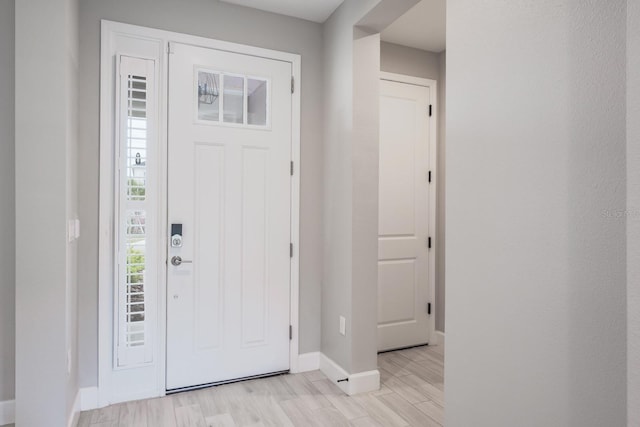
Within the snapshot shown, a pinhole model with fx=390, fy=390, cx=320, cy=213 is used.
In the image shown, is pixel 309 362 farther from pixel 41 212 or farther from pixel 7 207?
pixel 7 207

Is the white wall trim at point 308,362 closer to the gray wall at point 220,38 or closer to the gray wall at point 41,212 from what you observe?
the gray wall at point 220,38

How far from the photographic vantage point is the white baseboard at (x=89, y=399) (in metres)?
2.38

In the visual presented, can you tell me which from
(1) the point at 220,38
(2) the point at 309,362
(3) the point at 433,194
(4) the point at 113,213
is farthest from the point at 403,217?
(4) the point at 113,213

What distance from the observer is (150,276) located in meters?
2.56

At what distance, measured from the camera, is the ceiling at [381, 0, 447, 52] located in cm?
288

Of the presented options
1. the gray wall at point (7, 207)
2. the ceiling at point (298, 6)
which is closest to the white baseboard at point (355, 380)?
the gray wall at point (7, 207)

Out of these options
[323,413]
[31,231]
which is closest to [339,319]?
[323,413]

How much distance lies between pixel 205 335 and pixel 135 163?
1.25 m

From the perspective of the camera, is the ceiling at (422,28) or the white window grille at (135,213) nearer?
the white window grille at (135,213)

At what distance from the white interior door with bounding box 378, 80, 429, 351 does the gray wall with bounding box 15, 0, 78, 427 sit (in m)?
2.39

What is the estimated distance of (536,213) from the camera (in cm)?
136

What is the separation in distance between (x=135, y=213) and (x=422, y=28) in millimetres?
2627

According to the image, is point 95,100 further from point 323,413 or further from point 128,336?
point 323,413

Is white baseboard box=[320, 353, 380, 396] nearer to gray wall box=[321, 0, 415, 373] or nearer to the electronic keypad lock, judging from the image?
gray wall box=[321, 0, 415, 373]
